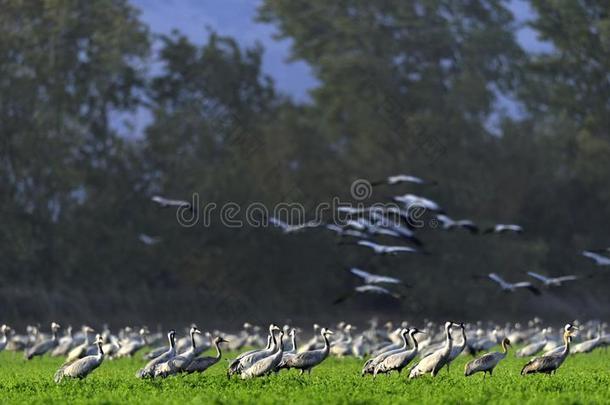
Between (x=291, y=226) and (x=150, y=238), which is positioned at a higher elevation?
(x=291, y=226)

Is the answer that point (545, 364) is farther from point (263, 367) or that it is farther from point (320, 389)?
point (263, 367)

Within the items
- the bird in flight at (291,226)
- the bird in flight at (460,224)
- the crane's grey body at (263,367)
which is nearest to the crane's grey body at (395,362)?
the crane's grey body at (263,367)

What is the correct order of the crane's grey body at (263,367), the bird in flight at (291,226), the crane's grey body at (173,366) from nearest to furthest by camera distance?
the crane's grey body at (263,367), the crane's grey body at (173,366), the bird in flight at (291,226)

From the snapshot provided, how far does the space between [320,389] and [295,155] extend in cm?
4434

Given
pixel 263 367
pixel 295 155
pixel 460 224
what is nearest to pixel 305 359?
pixel 263 367

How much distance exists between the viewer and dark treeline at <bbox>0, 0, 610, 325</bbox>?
5888 centimetres

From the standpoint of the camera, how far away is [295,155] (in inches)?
2571

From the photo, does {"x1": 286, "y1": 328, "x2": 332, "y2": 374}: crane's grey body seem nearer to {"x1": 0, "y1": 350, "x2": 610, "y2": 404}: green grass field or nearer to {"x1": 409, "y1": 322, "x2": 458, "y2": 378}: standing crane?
{"x1": 0, "y1": 350, "x2": 610, "y2": 404}: green grass field

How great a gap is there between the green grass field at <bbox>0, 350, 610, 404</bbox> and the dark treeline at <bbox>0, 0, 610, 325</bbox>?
31.9 metres

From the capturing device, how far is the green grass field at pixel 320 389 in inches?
754

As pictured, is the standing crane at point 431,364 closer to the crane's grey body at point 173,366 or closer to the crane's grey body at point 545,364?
the crane's grey body at point 545,364

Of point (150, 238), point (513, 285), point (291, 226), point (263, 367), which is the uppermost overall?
point (291, 226)

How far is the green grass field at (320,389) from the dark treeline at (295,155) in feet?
105

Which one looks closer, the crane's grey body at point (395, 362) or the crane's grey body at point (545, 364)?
the crane's grey body at point (545, 364)
